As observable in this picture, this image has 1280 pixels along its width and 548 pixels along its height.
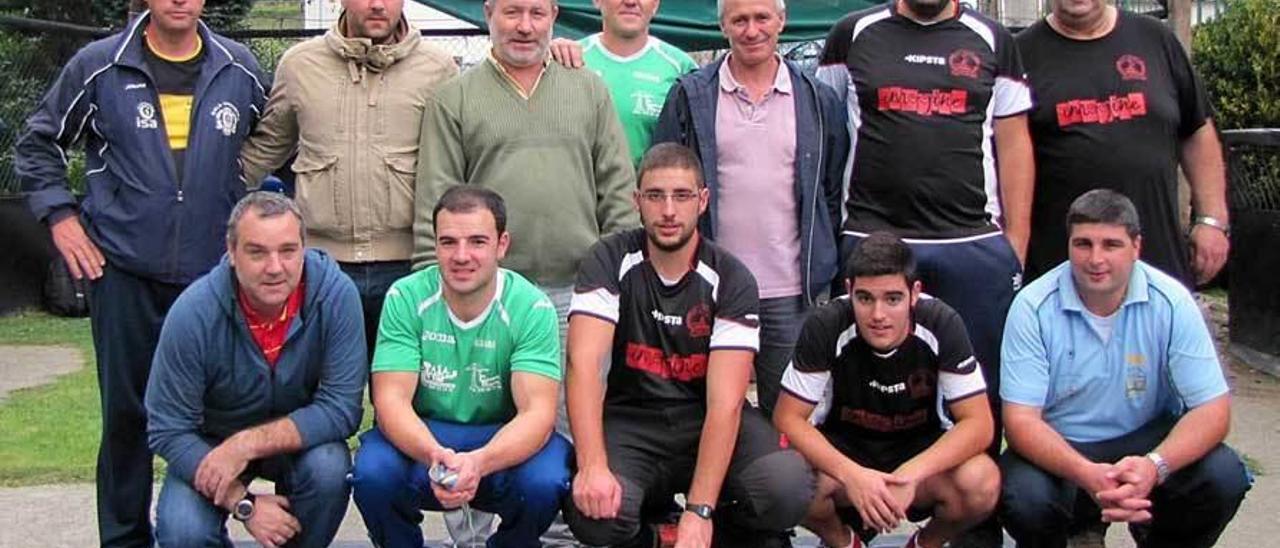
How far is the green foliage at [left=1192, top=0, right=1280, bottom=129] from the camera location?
34.6 feet

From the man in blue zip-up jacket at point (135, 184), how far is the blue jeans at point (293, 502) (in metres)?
0.46

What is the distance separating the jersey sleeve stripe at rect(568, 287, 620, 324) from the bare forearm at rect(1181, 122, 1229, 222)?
2217 mm

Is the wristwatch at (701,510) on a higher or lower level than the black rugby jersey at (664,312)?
lower

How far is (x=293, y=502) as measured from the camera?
4734 mm

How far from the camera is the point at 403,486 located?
4.73m

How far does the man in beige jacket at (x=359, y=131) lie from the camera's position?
16.8 ft

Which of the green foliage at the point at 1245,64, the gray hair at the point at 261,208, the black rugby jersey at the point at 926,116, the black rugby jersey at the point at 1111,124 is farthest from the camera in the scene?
the green foliage at the point at 1245,64

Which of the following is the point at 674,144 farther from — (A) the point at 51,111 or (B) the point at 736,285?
(A) the point at 51,111

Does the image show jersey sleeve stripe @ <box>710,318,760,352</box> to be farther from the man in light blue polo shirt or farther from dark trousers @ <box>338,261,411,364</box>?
dark trousers @ <box>338,261,411,364</box>

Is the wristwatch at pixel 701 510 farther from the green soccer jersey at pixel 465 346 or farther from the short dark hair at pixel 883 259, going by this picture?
the short dark hair at pixel 883 259

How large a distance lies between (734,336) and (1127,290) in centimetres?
124

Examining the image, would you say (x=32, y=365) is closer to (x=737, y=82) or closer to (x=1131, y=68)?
(x=737, y=82)

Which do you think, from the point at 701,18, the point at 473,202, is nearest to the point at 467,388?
the point at 473,202

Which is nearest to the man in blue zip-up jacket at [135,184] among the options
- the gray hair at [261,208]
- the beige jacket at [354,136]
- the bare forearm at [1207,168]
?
the beige jacket at [354,136]
